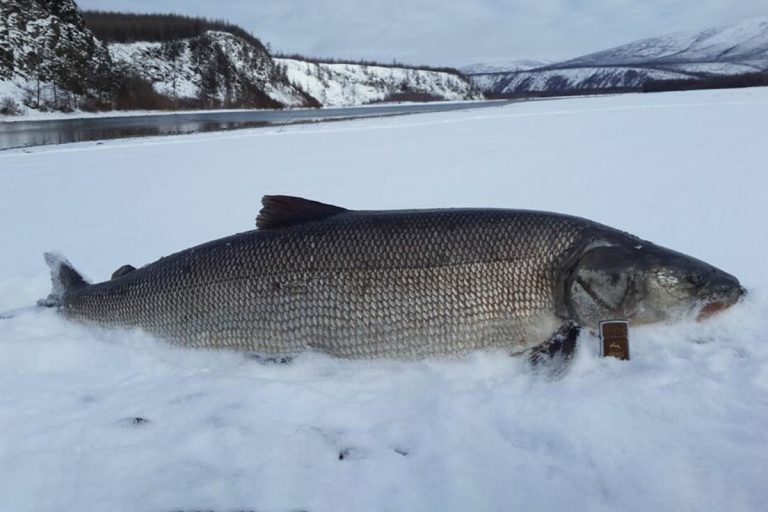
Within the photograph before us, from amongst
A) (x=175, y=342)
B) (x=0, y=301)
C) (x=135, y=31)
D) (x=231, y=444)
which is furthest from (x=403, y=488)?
(x=135, y=31)

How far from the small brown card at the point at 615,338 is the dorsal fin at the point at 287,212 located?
148 cm

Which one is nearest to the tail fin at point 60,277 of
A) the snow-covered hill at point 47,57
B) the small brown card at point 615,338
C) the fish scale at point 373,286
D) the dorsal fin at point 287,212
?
the fish scale at point 373,286

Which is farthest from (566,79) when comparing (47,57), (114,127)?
(114,127)

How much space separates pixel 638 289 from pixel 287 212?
1.80m

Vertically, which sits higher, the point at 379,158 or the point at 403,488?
the point at 379,158

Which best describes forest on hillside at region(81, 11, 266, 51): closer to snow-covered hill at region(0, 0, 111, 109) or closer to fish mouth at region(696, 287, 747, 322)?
snow-covered hill at region(0, 0, 111, 109)

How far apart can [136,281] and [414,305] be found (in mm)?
1542

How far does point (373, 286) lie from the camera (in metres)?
2.84

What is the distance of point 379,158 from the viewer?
1104 centimetres

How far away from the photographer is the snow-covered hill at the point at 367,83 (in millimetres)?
91312

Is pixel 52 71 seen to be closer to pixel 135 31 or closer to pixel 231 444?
pixel 135 31

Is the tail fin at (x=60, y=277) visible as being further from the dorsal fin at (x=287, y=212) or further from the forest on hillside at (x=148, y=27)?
the forest on hillside at (x=148, y=27)

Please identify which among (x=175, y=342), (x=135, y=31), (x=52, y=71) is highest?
(x=135, y=31)

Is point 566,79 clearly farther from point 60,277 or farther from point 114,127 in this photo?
point 60,277
